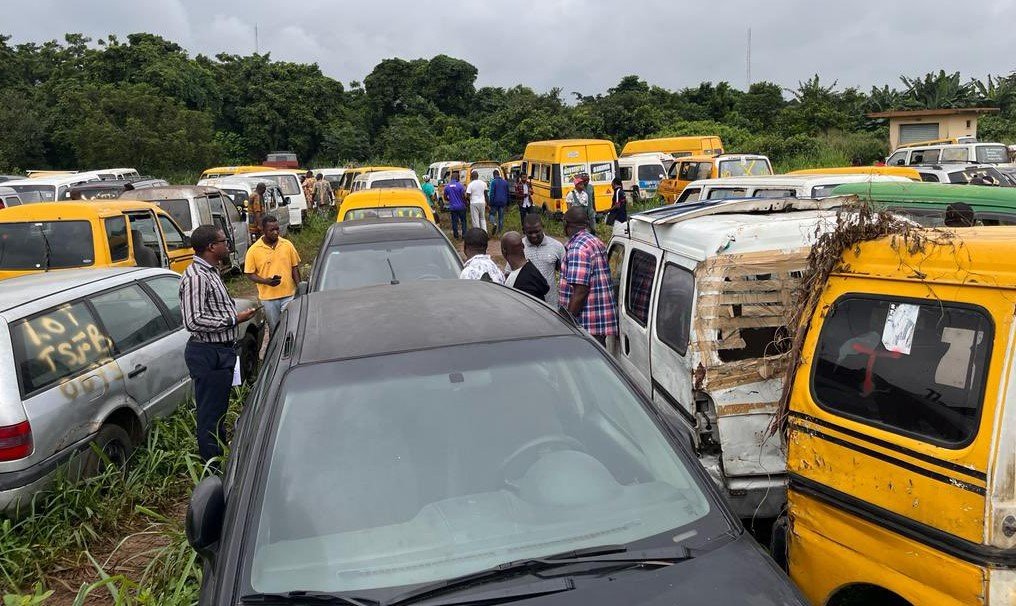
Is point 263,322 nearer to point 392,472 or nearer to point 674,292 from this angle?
point 674,292

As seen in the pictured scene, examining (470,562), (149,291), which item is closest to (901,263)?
(470,562)

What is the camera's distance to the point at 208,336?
5480mm

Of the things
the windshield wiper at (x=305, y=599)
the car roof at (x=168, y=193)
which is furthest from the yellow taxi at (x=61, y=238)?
the windshield wiper at (x=305, y=599)

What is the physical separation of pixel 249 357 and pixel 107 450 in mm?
2720

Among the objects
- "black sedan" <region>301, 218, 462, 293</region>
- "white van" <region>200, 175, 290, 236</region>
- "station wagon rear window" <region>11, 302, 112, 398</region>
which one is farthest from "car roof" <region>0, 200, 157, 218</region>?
"white van" <region>200, 175, 290, 236</region>

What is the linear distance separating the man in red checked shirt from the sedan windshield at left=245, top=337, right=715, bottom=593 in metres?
3.23

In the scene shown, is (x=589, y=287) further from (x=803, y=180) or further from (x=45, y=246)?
(x=45, y=246)

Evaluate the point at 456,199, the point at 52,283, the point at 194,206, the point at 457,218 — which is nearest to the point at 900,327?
the point at 52,283

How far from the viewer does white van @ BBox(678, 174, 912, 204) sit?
8.91 metres

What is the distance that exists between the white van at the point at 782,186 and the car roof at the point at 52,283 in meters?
6.38

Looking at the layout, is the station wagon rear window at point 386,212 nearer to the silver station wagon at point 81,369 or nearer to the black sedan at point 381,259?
→ the black sedan at point 381,259

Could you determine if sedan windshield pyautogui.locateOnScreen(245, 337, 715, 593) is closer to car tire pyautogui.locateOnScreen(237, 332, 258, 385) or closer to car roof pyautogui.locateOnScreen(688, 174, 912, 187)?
car tire pyautogui.locateOnScreen(237, 332, 258, 385)

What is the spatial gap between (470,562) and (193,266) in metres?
4.00

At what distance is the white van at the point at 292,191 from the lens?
20031 millimetres
